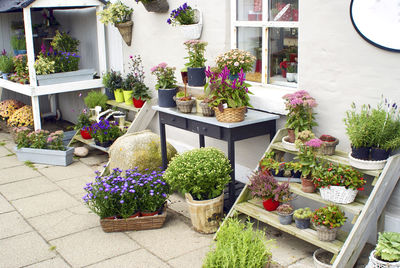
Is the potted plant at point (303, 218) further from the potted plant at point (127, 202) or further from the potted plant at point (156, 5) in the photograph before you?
the potted plant at point (156, 5)

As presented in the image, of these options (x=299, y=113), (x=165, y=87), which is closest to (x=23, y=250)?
(x=165, y=87)

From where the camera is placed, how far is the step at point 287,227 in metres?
4.29

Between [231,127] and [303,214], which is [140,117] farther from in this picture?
[303,214]

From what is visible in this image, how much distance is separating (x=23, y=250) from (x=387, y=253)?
11.4 feet

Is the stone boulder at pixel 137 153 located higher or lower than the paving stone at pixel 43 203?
Answer: higher

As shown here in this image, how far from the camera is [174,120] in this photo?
19.8 ft

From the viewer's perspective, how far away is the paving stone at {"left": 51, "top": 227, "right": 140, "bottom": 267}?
4.81 meters

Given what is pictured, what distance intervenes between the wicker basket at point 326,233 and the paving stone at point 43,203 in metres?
3.17

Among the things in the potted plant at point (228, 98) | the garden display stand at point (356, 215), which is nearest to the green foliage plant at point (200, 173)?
the potted plant at point (228, 98)

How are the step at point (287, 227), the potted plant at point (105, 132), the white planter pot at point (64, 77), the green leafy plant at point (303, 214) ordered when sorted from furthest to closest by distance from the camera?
the white planter pot at point (64, 77)
the potted plant at point (105, 132)
the green leafy plant at point (303, 214)
the step at point (287, 227)

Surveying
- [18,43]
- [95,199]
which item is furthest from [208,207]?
[18,43]

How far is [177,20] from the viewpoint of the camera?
6.56 metres

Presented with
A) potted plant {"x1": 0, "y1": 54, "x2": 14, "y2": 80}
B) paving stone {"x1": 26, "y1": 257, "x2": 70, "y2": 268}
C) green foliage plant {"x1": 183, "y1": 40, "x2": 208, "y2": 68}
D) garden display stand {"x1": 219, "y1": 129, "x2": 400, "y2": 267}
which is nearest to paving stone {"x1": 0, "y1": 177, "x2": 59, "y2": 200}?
paving stone {"x1": 26, "y1": 257, "x2": 70, "y2": 268}

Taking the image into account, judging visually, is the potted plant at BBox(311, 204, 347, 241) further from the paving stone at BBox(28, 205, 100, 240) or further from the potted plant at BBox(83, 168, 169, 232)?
the paving stone at BBox(28, 205, 100, 240)
